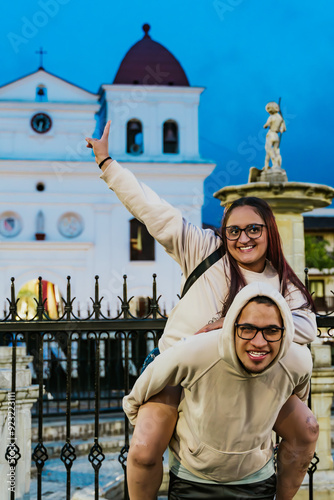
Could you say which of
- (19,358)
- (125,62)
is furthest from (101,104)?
(19,358)

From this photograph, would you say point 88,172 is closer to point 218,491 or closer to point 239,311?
point 218,491

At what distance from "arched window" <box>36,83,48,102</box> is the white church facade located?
1.4 inches

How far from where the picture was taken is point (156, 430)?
2.26 m

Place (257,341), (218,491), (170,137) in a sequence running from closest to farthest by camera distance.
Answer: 1. (257,341)
2. (218,491)
3. (170,137)

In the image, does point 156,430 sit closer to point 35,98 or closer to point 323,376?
point 323,376

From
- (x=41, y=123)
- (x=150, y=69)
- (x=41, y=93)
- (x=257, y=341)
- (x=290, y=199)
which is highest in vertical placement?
(x=150, y=69)

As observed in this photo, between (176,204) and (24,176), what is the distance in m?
5.49

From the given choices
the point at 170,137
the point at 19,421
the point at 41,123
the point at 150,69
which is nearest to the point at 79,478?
the point at 19,421

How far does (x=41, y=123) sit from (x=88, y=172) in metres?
2.47

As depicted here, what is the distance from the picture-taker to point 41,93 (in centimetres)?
2311

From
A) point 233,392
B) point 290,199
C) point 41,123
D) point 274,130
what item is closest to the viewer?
point 233,392

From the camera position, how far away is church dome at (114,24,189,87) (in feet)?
75.7

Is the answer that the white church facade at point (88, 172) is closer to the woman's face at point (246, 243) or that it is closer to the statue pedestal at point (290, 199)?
the statue pedestal at point (290, 199)

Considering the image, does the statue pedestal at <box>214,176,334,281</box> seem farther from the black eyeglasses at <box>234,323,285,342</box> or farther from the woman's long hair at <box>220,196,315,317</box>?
the black eyeglasses at <box>234,323,285,342</box>
